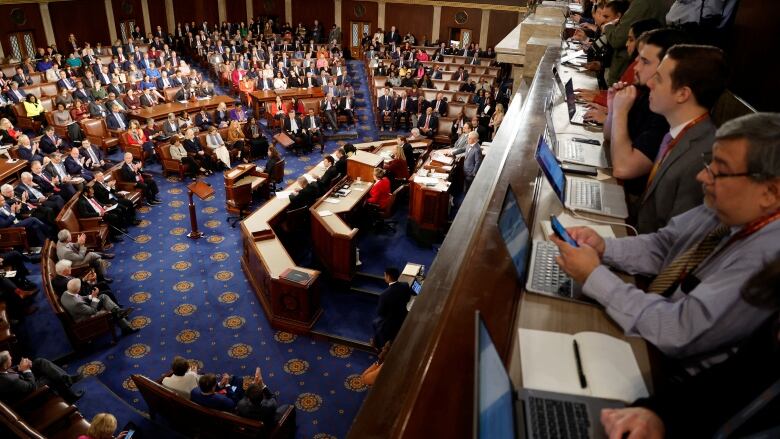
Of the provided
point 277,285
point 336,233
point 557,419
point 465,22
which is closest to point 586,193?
point 557,419

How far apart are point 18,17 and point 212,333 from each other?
15.4 metres

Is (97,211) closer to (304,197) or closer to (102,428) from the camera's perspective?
(304,197)

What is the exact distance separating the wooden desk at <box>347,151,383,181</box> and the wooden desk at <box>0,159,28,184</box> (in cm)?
536

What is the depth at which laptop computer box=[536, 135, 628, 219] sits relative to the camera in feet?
7.54

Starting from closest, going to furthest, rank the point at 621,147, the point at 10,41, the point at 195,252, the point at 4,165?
1. the point at 621,147
2. the point at 195,252
3. the point at 4,165
4. the point at 10,41

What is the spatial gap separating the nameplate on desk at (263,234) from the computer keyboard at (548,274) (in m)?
5.02

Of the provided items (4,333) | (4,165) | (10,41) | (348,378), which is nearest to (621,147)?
(348,378)

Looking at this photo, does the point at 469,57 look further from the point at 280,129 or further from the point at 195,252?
the point at 195,252

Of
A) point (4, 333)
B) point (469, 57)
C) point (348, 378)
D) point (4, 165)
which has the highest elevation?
point (469, 57)

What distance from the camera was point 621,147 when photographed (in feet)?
7.98

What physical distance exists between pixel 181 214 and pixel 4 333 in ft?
12.9

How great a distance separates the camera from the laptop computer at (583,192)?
2.30 metres

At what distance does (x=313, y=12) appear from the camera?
22312 millimetres

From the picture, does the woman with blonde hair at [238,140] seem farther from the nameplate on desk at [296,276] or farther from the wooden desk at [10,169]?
the nameplate on desk at [296,276]
